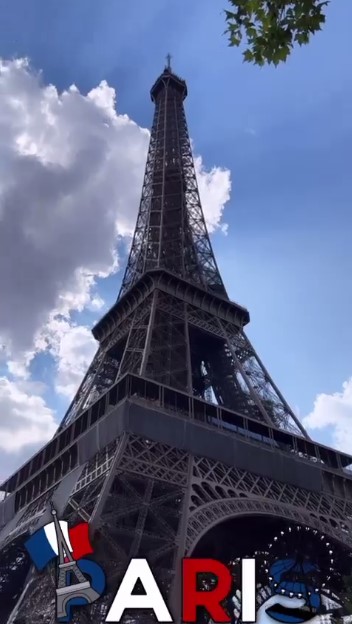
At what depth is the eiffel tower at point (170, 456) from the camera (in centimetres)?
2480

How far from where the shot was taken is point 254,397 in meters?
37.8

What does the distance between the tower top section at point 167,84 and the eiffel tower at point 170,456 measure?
888 inches

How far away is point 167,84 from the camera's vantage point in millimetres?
66750

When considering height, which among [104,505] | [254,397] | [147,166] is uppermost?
[147,166]

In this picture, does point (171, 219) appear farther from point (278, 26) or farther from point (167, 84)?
point (278, 26)

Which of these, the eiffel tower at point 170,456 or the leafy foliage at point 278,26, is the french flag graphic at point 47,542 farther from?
the leafy foliage at point 278,26

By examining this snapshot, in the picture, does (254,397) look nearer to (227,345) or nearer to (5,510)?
(227,345)

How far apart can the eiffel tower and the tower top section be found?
74.0 feet

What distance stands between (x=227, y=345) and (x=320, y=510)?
13219mm

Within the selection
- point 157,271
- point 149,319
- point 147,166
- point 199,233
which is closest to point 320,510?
point 149,319

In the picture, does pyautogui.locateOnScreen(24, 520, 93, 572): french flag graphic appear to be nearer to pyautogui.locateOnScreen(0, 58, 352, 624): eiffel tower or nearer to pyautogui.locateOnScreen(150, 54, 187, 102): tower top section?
pyautogui.locateOnScreen(0, 58, 352, 624): eiffel tower

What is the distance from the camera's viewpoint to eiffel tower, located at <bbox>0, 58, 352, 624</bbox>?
24797mm

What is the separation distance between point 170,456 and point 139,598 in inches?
560

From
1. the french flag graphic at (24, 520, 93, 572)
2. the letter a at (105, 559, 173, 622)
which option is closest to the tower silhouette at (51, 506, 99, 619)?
the french flag graphic at (24, 520, 93, 572)
